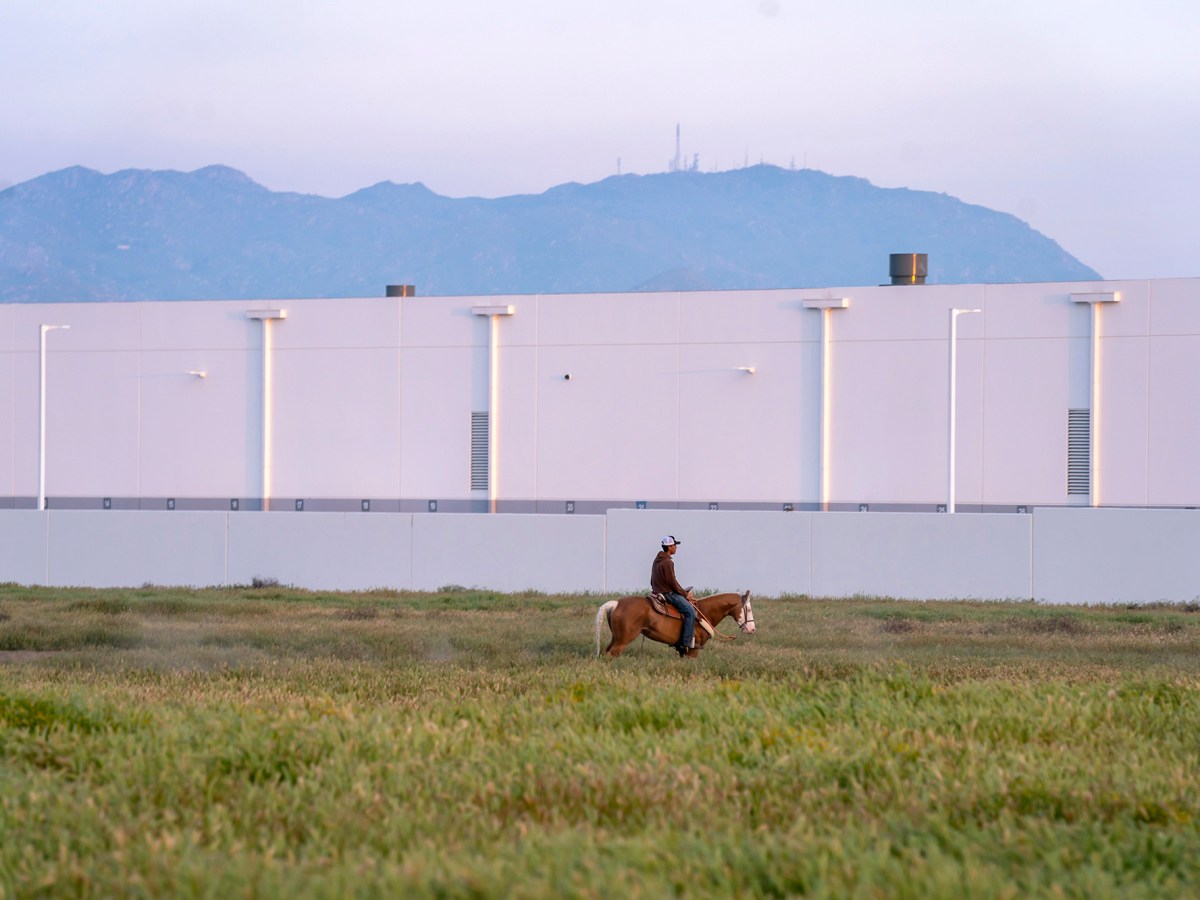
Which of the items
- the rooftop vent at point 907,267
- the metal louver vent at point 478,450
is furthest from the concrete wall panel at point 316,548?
the rooftop vent at point 907,267

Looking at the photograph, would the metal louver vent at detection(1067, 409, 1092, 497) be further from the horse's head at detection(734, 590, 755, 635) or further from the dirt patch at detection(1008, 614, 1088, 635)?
the horse's head at detection(734, 590, 755, 635)

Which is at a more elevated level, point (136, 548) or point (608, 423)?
point (608, 423)

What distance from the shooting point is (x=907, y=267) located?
39.8m

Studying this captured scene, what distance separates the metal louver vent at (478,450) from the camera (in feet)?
130

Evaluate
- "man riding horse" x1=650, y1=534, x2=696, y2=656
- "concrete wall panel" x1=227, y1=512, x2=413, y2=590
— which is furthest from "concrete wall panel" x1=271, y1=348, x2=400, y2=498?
"man riding horse" x1=650, y1=534, x2=696, y2=656

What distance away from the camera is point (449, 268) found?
198 meters

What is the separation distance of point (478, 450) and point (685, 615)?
23276 millimetres

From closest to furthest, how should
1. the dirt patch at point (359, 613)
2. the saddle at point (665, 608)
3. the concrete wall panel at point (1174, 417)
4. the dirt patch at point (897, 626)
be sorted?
the saddle at point (665, 608) < the dirt patch at point (897, 626) < the dirt patch at point (359, 613) < the concrete wall panel at point (1174, 417)

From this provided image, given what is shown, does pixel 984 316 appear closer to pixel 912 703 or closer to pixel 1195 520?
pixel 1195 520

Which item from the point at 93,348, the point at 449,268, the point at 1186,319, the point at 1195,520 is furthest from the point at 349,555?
the point at 449,268

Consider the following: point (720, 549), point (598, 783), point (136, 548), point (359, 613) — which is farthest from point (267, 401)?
point (598, 783)

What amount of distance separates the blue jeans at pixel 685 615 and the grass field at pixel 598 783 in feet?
8.88

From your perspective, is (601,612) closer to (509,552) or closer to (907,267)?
(509,552)

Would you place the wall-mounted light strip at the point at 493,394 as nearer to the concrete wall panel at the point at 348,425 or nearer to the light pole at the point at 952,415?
the concrete wall panel at the point at 348,425
